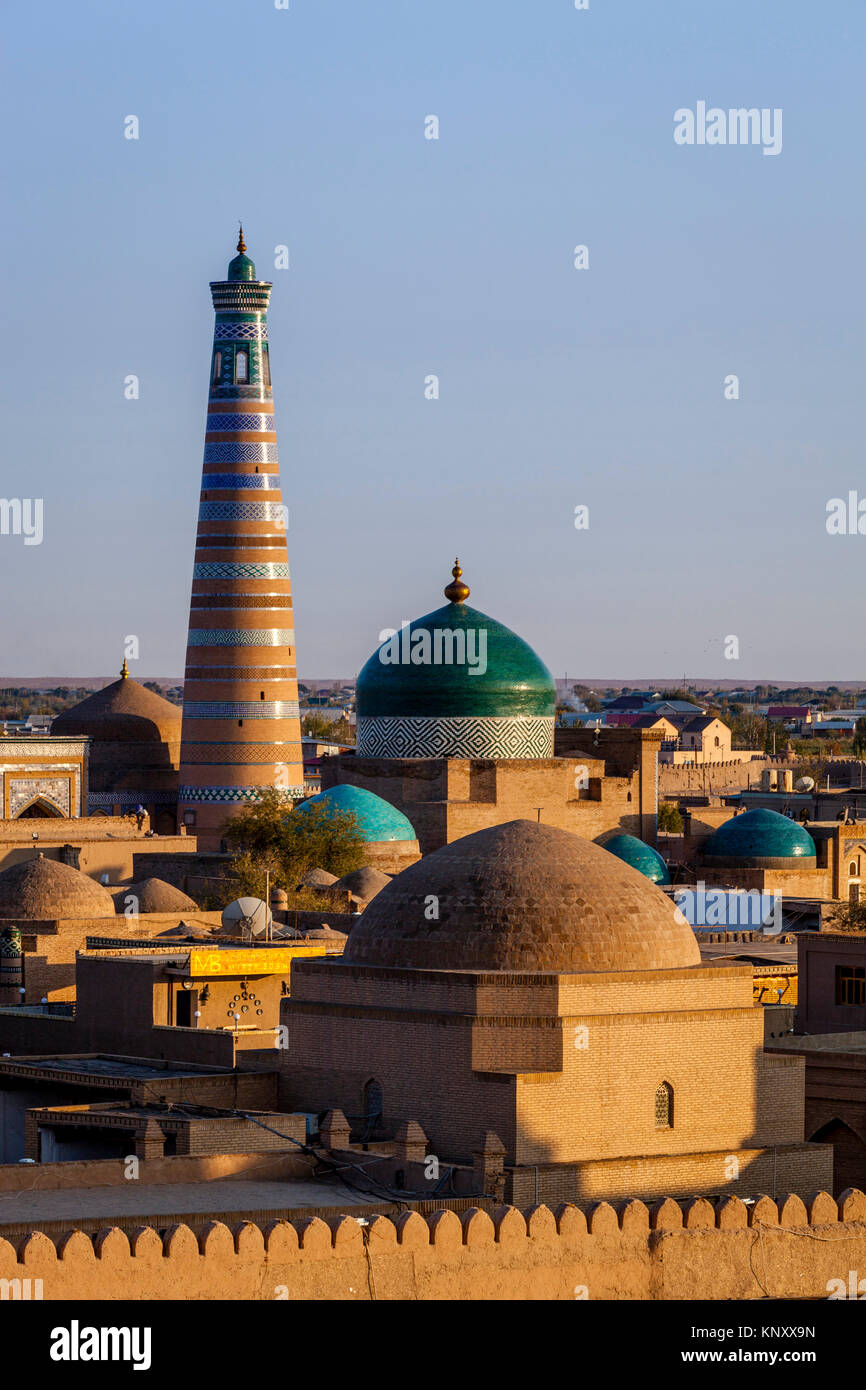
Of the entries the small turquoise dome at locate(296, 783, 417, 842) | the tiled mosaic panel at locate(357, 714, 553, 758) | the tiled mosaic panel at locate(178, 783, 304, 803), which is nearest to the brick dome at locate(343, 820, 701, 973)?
the small turquoise dome at locate(296, 783, 417, 842)

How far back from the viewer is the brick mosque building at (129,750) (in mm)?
46875

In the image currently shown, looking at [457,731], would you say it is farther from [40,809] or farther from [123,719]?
[123,719]

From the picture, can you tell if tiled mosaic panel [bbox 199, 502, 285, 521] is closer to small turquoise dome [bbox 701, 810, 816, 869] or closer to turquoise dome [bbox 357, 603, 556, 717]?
turquoise dome [bbox 357, 603, 556, 717]

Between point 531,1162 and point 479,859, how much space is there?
2434mm

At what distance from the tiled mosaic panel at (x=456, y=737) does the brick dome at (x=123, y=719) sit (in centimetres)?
869

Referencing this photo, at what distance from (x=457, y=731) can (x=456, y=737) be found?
0.09 meters

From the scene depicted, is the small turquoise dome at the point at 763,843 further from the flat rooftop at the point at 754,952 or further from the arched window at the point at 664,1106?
the arched window at the point at 664,1106

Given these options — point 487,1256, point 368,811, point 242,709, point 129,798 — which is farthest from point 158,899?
point 487,1256

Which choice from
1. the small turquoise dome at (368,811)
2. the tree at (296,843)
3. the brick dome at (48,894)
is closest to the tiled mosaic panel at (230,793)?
the tree at (296,843)

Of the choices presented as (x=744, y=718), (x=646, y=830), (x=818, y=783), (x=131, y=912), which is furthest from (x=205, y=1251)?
(x=744, y=718)

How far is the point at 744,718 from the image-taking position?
414 feet

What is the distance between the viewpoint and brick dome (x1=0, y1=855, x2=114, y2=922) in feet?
96.3

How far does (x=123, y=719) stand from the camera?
159 ft
